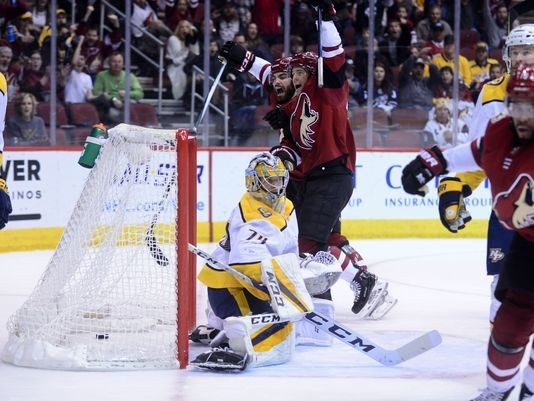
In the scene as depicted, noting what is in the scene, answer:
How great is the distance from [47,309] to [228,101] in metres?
4.68

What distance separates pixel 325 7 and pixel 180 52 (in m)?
4.00

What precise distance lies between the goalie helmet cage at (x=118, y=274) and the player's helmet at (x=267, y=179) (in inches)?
9.9

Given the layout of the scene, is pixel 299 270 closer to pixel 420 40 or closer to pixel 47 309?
pixel 47 309

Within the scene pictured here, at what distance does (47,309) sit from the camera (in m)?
4.17

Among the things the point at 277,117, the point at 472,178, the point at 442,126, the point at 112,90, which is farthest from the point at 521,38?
the point at 442,126

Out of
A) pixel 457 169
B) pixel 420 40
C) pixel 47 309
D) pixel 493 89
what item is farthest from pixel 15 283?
pixel 420 40

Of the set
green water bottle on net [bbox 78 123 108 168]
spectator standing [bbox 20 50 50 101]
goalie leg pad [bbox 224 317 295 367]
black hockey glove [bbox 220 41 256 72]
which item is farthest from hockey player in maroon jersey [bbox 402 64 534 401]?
spectator standing [bbox 20 50 50 101]

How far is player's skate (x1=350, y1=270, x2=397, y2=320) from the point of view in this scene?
5.38 meters

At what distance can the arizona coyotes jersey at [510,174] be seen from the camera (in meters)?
3.14

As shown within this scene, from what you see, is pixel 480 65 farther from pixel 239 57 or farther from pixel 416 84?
pixel 239 57

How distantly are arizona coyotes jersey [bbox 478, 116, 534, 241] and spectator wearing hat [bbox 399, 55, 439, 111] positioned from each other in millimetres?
5859

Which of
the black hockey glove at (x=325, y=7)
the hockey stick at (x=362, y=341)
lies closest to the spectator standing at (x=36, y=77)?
the black hockey glove at (x=325, y=7)

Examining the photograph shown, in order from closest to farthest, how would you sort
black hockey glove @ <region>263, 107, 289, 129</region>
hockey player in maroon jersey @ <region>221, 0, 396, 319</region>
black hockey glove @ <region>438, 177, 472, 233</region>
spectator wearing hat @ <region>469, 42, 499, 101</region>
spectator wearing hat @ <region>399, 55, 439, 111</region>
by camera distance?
1. black hockey glove @ <region>438, 177, 472, 233</region>
2. hockey player in maroon jersey @ <region>221, 0, 396, 319</region>
3. black hockey glove @ <region>263, 107, 289, 129</region>
4. spectator wearing hat @ <region>399, 55, 439, 111</region>
5. spectator wearing hat @ <region>469, 42, 499, 101</region>

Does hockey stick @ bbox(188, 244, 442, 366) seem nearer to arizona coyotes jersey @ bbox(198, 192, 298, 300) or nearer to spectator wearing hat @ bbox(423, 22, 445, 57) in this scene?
arizona coyotes jersey @ bbox(198, 192, 298, 300)
